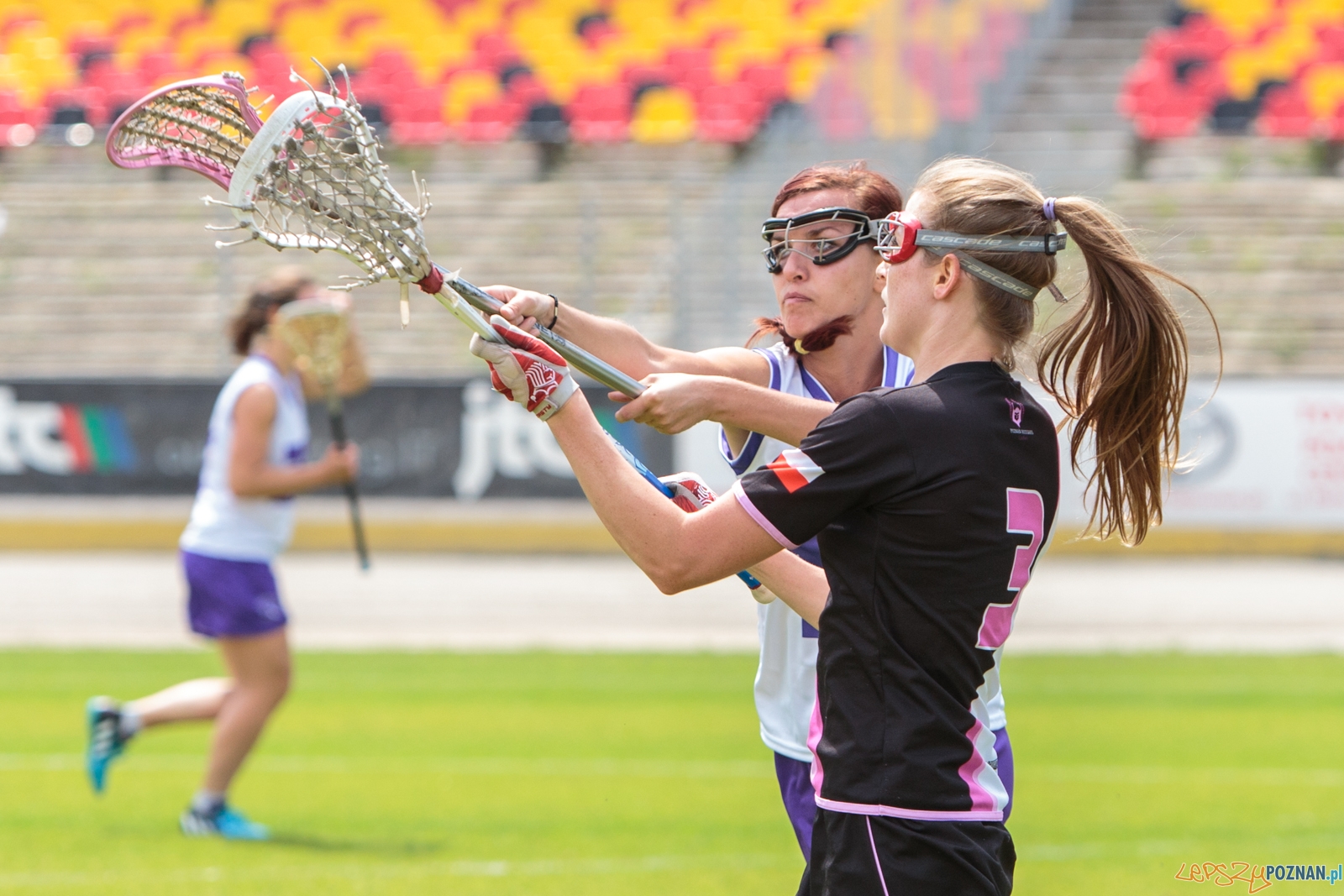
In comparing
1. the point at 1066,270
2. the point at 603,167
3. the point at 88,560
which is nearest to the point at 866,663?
the point at 1066,270

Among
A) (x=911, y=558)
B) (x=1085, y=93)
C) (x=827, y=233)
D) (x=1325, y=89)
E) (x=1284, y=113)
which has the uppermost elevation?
(x=827, y=233)

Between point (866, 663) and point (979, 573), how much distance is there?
0.24 meters

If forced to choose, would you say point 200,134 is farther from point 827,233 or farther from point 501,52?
point 501,52

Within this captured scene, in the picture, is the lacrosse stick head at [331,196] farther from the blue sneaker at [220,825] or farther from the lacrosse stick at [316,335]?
the blue sneaker at [220,825]

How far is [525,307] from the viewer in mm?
3266

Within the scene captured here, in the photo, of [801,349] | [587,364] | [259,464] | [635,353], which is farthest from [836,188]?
[259,464]

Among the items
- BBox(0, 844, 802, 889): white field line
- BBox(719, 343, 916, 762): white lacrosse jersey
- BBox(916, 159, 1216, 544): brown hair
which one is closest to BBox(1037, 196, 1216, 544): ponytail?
BBox(916, 159, 1216, 544): brown hair

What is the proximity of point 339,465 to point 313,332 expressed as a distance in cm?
62

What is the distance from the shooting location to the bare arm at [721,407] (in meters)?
3.07

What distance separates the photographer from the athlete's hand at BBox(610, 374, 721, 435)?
306cm

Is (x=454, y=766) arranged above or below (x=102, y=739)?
below

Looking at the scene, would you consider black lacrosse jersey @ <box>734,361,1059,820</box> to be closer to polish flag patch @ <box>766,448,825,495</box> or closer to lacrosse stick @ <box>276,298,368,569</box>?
polish flag patch @ <box>766,448,825,495</box>

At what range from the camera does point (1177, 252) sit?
16.8 meters

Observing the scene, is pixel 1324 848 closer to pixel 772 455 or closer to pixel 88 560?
pixel 772 455
